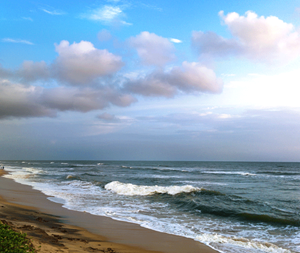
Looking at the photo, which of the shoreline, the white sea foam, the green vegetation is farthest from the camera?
the white sea foam

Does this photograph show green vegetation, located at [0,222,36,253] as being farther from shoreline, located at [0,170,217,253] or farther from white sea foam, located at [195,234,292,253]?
white sea foam, located at [195,234,292,253]

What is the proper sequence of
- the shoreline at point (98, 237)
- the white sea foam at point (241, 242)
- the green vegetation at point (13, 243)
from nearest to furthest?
1. the green vegetation at point (13, 243)
2. the shoreline at point (98, 237)
3. the white sea foam at point (241, 242)

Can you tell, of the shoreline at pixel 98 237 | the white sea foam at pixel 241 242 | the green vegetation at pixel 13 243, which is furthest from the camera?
the white sea foam at pixel 241 242

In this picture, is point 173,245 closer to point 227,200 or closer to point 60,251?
point 60,251

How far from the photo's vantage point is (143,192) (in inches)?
755

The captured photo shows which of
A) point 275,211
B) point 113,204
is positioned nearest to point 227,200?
point 275,211

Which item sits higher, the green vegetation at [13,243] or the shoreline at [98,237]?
the green vegetation at [13,243]

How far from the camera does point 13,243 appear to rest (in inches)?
199

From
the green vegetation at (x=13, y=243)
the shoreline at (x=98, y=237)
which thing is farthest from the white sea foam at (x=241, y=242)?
the green vegetation at (x=13, y=243)

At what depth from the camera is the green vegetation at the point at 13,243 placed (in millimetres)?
4797

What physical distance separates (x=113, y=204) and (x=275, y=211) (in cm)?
961

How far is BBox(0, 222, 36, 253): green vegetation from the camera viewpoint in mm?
4797

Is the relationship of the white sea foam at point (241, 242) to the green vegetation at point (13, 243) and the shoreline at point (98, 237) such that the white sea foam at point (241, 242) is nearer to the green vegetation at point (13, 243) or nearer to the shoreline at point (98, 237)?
the shoreline at point (98, 237)

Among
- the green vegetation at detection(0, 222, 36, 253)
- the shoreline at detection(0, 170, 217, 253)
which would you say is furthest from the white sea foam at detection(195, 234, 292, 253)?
the green vegetation at detection(0, 222, 36, 253)
